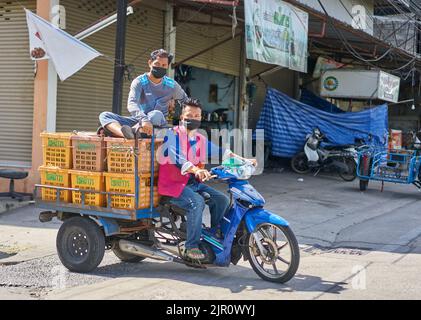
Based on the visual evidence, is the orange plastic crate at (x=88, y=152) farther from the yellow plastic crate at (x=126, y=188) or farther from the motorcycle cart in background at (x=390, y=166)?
the motorcycle cart in background at (x=390, y=166)

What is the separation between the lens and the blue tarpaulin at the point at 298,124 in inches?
624

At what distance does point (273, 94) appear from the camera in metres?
15.8

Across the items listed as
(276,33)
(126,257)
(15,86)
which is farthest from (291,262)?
(15,86)

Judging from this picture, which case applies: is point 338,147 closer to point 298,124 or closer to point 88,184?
point 298,124

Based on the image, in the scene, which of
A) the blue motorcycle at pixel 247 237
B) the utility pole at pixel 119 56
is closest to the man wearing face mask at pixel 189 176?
the blue motorcycle at pixel 247 237

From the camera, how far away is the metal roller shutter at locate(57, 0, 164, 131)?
34.4 feet

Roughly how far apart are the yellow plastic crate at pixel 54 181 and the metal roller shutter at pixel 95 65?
4518 mm

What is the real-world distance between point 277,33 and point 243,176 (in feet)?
21.0

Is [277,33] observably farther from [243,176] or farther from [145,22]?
[243,176]

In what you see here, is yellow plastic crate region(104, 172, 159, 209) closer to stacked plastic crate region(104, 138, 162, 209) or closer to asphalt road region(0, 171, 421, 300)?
stacked plastic crate region(104, 138, 162, 209)

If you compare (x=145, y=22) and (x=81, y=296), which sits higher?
(x=145, y=22)

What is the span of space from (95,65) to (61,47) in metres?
1.89

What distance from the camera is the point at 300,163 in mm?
16047
